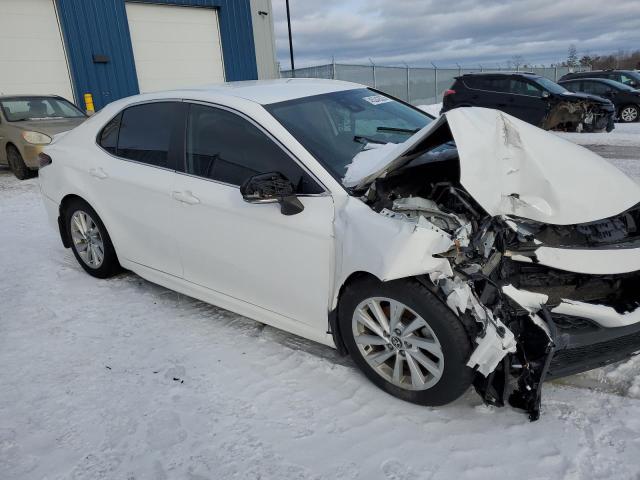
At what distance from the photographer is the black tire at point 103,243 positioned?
4059mm

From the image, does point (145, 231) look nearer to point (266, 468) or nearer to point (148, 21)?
point (266, 468)

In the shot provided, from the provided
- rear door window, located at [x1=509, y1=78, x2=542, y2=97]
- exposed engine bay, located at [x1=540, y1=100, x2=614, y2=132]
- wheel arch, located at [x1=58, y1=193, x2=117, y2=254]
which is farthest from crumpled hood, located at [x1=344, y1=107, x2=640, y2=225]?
rear door window, located at [x1=509, y1=78, x2=542, y2=97]

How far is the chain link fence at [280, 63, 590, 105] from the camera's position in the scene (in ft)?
58.8

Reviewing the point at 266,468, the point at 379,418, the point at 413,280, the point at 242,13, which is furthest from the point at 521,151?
the point at 242,13

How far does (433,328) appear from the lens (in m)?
2.31

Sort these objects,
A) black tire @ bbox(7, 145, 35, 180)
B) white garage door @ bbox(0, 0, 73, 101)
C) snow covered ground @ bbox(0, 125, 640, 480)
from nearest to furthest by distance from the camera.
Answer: snow covered ground @ bbox(0, 125, 640, 480), black tire @ bbox(7, 145, 35, 180), white garage door @ bbox(0, 0, 73, 101)

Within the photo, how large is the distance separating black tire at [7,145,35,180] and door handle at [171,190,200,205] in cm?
739

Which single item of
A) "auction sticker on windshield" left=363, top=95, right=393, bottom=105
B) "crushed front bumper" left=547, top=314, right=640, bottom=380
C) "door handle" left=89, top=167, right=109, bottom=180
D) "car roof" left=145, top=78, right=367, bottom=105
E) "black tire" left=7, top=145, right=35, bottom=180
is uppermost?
"car roof" left=145, top=78, right=367, bottom=105

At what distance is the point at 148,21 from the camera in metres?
14.5

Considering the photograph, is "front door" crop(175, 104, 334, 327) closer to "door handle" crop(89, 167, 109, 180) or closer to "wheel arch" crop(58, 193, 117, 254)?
"door handle" crop(89, 167, 109, 180)

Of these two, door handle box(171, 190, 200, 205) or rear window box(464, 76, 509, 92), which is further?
rear window box(464, 76, 509, 92)

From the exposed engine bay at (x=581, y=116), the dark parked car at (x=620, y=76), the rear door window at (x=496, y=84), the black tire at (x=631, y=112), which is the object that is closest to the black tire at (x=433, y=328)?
the exposed engine bay at (x=581, y=116)

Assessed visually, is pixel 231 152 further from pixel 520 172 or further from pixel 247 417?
pixel 520 172

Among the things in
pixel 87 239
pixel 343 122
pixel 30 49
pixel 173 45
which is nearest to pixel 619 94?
pixel 173 45
